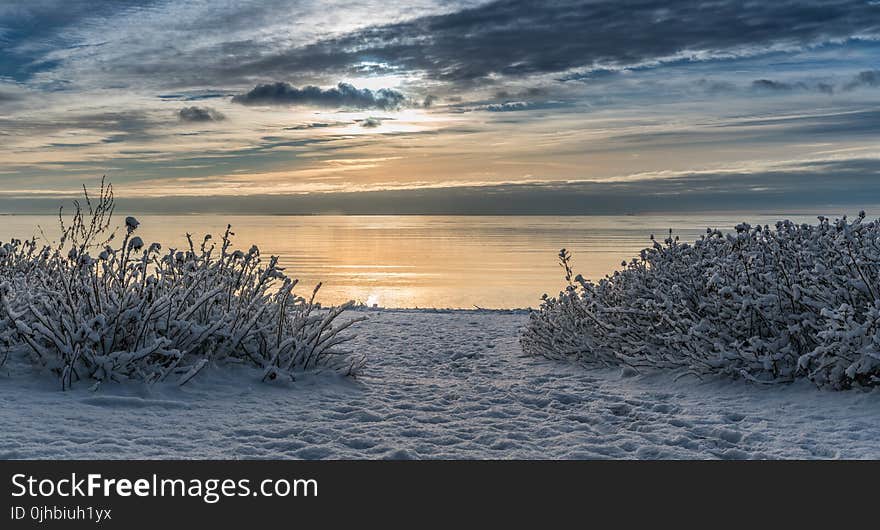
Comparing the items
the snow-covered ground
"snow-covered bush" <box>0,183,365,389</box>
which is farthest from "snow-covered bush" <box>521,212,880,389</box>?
"snow-covered bush" <box>0,183,365,389</box>

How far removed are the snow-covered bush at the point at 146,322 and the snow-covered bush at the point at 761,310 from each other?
10.4 feet

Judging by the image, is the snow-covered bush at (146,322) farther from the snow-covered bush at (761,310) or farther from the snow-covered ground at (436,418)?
the snow-covered bush at (761,310)

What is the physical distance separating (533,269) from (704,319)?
20.1 metres

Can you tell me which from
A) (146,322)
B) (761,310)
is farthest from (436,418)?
(761,310)

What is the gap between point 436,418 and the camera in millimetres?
5426

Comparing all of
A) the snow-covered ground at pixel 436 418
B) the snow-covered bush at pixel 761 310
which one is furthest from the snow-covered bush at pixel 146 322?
the snow-covered bush at pixel 761 310

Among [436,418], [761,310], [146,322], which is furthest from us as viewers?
[761,310]

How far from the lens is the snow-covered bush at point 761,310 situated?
19.3 ft

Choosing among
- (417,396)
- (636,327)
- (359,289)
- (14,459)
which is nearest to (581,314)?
(636,327)

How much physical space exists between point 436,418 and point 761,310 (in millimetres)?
3374

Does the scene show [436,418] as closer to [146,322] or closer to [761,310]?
[146,322]

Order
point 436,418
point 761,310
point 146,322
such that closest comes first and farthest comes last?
point 436,418
point 146,322
point 761,310

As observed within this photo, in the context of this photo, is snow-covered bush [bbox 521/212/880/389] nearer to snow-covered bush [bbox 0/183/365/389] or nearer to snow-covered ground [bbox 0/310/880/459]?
snow-covered ground [bbox 0/310/880/459]

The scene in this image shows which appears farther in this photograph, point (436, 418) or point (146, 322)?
point (146, 322)
